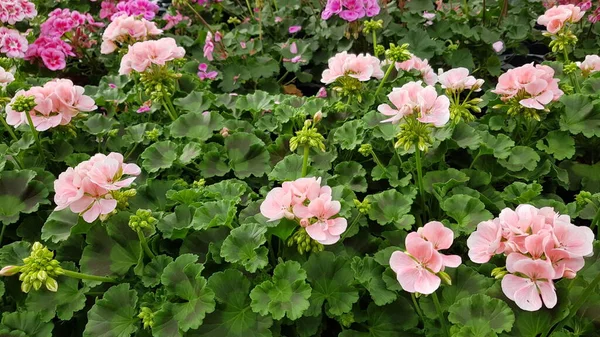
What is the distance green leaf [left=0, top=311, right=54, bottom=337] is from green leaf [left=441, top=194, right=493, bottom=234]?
3.52 ft

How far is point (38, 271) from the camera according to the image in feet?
3.88

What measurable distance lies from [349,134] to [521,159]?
56cm

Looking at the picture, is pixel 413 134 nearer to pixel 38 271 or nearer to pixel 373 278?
pixel 373 278

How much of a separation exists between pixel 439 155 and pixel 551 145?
0.40 m

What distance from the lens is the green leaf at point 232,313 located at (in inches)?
49.9

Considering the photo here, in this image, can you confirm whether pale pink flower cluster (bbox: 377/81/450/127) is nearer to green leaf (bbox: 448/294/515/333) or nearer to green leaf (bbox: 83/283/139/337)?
green leaf (bbox: 448/294/515/333)

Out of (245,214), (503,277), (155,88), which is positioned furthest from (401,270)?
(155,88)

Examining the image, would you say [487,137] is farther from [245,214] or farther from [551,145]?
[245,214]

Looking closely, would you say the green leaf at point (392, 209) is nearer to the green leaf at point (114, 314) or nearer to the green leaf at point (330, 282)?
the green leaf at point (330, 282)

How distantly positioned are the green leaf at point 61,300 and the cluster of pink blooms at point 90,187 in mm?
203

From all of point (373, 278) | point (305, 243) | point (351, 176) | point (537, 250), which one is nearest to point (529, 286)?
point (537, 250)

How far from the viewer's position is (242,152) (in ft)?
6.01

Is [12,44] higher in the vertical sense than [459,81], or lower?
lower

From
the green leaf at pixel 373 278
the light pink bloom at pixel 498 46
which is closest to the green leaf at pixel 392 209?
the green leaf at pixel 373 278
